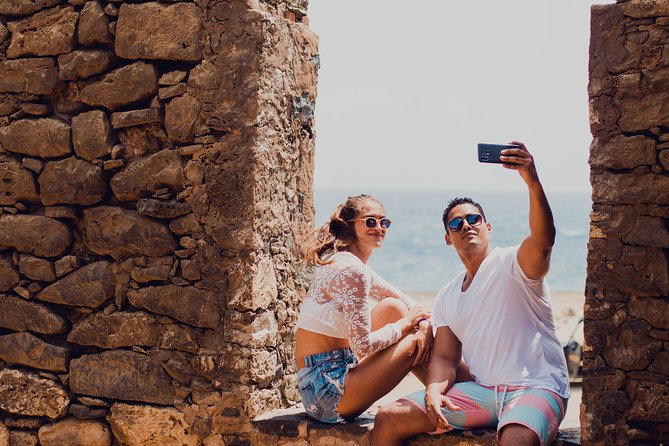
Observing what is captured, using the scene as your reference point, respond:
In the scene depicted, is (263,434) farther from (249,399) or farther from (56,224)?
(56,224)

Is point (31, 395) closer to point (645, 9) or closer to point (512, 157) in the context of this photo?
point (512, 157)

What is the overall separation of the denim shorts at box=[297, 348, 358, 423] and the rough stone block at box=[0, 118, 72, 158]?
158 centimetres

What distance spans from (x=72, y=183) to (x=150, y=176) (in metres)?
0.41

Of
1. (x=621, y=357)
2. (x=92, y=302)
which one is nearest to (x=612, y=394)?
(x=621, y=357)

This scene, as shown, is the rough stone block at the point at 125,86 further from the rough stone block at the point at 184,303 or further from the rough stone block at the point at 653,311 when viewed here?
the rough stone block at the point at 653,311

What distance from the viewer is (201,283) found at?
3998 mm

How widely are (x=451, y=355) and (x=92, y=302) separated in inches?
67.6

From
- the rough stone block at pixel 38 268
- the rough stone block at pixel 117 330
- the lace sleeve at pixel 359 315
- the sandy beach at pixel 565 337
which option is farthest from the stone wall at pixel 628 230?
the rough stone block at pixel 38 268

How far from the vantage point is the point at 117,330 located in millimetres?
4137

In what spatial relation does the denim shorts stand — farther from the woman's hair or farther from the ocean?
the ocean

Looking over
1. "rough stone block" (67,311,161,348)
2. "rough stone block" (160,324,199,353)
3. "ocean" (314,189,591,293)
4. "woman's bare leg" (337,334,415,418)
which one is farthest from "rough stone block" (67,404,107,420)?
"ocean" (314,189,591,293)

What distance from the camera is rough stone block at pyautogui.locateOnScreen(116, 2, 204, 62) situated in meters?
4.01

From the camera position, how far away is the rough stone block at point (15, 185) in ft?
14.0

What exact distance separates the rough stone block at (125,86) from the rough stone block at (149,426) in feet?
4.69
